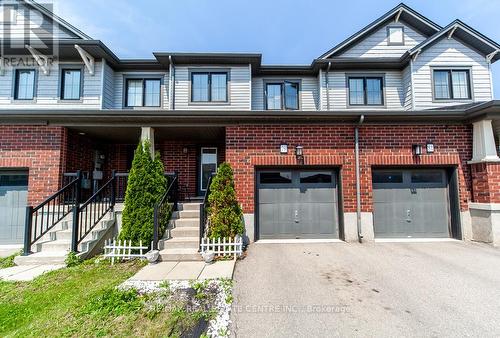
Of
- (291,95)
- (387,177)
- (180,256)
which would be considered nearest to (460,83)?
(387,177)

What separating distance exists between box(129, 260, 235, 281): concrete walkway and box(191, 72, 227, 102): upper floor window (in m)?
6.83

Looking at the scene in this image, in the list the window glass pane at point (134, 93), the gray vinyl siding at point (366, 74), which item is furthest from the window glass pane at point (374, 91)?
the window glass pane at point (134, 93)

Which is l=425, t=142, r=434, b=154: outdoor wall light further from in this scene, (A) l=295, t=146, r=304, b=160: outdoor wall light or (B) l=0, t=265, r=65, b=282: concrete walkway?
(B) l=0, t=265, r=65, b=282: concrete walkway

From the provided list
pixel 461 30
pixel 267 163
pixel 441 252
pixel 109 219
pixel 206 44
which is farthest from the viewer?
pixel 206 44

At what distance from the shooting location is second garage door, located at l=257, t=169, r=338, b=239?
6.77m

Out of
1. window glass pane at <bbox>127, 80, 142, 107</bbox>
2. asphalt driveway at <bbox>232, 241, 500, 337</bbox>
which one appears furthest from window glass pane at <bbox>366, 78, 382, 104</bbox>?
window glass pane at <bbox>127, 80, 142, 107</bbox>

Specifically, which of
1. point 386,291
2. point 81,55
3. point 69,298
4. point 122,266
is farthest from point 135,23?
point 386,291

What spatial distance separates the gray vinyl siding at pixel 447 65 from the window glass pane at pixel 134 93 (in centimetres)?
1144

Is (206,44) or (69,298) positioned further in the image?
(206,44)

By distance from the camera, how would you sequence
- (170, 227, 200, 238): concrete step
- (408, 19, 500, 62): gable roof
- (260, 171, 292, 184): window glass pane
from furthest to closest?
(408, 19, 500, 62): gable roof, (260, 171, 292, 184): window glass pane, (170, 227, 200, 238): concrete step

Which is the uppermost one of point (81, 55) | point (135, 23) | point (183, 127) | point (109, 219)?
point (135, 23)

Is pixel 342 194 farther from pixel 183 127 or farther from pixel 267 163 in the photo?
pixel 183 127

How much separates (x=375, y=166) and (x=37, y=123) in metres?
9.67

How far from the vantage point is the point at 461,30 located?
9.55 meters
